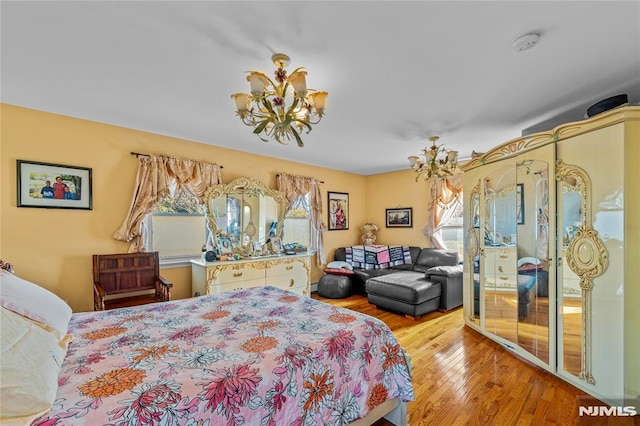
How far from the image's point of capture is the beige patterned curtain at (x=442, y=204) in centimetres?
511

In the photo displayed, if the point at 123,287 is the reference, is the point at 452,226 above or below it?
above

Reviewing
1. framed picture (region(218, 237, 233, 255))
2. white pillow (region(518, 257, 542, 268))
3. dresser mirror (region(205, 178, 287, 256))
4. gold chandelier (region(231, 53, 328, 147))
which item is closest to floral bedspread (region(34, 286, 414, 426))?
gold chandelier (region(231, 53, 328, 147))

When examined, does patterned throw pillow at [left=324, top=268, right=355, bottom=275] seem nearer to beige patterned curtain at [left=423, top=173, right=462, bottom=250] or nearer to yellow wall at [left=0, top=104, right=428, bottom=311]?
beige patterned curtain at [left=423, top=173, right=462, bottom=250]

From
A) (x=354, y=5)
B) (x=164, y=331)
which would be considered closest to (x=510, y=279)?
(x=354, y=5)

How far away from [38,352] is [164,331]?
24.4 inches

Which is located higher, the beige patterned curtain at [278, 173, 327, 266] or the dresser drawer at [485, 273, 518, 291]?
the beige patterned curtain at [278, 173, 327, 266]

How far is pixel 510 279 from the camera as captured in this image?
288 cm

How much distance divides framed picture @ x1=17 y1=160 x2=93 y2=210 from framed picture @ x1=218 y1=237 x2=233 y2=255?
1557 mm

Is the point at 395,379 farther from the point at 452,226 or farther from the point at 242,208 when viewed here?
the point at 452,226

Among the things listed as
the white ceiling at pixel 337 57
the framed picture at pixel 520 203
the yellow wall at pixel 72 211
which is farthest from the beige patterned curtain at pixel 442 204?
the yellow wall at pixel 72 211

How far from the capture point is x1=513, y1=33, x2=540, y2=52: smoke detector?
5.52ft

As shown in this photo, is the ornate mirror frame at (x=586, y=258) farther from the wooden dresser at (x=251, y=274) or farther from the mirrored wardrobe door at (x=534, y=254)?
the wooden dresser at (x=251, y=274)

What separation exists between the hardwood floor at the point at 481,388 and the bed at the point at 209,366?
487 mm

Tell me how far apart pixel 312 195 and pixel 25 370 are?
Answer: 451 cm
